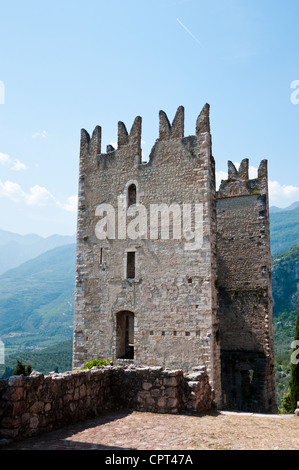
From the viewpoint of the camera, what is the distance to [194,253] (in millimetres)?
13531

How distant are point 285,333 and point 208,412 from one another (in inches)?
2311

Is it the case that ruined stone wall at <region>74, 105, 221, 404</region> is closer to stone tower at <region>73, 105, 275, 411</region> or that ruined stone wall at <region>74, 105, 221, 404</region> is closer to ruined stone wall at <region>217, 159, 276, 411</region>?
stone tower at <region>73, 105, 275, 411</region>

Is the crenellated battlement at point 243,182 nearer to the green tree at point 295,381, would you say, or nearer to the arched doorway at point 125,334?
the arched doorway at point 125,334

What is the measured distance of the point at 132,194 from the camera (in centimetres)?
1552

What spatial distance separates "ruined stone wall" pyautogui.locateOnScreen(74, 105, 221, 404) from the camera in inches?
522

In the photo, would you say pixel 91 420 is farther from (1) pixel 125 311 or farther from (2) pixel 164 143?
(2) pixel 164 143

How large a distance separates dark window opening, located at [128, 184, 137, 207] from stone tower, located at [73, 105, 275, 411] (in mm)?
45

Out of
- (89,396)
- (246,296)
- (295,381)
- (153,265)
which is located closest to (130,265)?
(153,265)

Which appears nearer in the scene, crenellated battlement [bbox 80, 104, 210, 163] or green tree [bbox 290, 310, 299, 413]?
crenellated battlement [bbox 80, 104, 210, 163]

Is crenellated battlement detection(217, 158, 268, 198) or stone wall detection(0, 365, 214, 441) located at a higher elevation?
crenellated battlement detection(217, 158, 268, 198)

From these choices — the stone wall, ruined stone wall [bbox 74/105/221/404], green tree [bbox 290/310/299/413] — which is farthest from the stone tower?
green tree [bbox 290/310/299/413]

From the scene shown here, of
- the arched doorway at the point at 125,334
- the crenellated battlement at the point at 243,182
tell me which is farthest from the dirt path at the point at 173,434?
the crenellated battlement at the point at 243,182

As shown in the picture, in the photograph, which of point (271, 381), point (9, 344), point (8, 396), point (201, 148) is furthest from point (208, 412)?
point (9, 344)

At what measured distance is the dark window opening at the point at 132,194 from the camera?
15359mm
